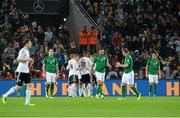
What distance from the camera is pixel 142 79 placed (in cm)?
3688

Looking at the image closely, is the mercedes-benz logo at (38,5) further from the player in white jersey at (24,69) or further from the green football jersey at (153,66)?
the player in white jersey at (24,69)

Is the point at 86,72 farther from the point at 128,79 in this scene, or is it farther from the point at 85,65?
the point at 128,79

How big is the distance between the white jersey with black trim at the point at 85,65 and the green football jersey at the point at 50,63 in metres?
1.75

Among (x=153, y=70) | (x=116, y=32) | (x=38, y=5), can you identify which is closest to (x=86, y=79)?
(x=153, y=70)

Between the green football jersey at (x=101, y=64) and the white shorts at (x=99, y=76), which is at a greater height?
the green football jersey at (x=101, y=64)

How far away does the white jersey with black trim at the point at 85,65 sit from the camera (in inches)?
1362

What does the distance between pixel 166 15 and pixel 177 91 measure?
7497mm

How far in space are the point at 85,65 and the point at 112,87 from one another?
2835 mm

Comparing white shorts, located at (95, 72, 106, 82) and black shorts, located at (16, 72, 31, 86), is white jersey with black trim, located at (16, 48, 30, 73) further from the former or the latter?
white shorts, located at (95, 72, 106, 82)

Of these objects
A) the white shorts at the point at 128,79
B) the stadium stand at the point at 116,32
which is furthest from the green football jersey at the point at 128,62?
the stadium stand at the point at 116,32

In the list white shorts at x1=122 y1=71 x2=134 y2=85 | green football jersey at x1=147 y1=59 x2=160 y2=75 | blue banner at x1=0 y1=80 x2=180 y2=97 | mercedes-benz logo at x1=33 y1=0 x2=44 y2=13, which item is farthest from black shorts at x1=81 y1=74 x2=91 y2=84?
mercedes-benz logo at x1=33 y1=0 x2=44 y2=13

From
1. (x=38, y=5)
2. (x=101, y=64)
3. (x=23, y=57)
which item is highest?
(x=38, y=5)

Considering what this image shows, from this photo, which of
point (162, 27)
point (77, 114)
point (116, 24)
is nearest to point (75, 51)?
point (116, 24)

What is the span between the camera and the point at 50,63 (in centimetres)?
3338
